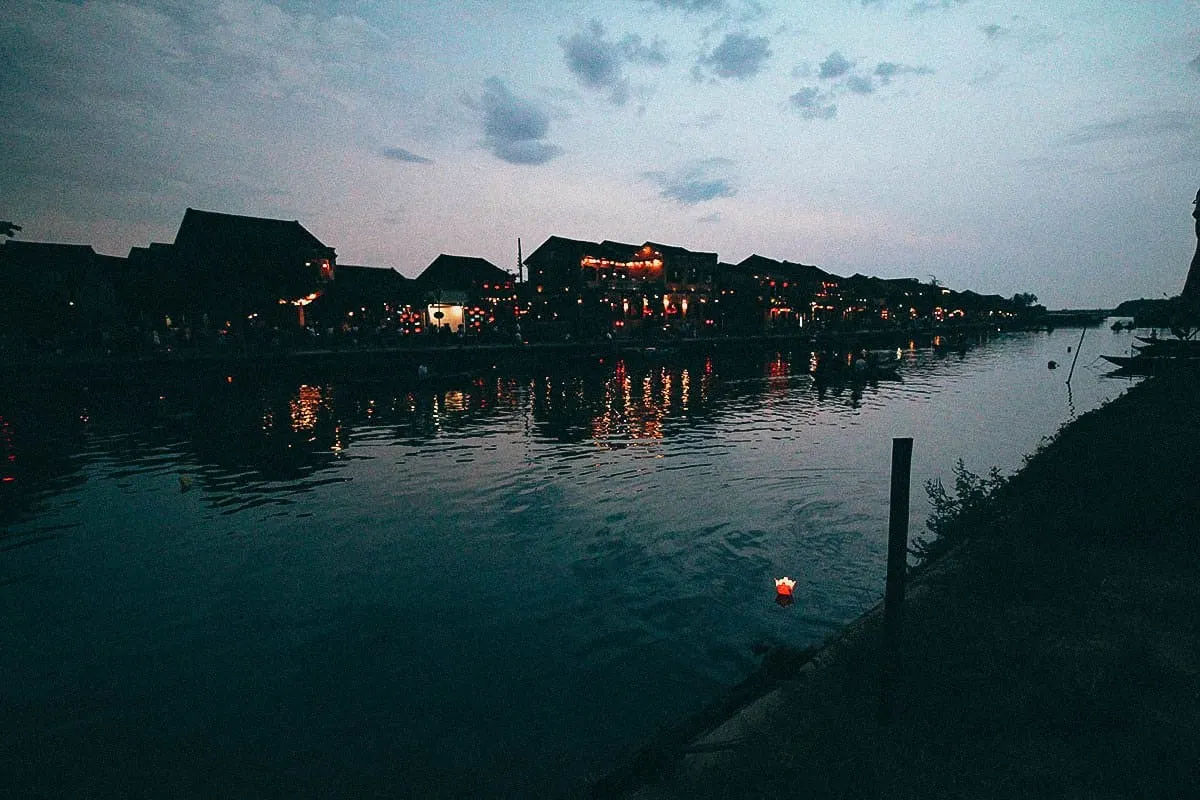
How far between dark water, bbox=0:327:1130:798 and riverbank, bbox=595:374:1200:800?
1796 millimetres

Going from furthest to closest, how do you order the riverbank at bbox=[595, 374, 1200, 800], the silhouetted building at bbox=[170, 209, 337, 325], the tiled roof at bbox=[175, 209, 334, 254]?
the tiled roof at bbox=[175, 209, 334, 254] < the silhouetted building at bbox=[170, 209, 337, 325] < the riverbank at bbox=[595, 374, 1200, 800]

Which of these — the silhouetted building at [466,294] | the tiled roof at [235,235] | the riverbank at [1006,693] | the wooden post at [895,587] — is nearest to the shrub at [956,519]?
the riverbank at [1006,693]

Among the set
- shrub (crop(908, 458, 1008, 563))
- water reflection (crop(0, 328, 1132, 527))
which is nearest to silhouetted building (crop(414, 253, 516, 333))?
water reflection (crop(0, 328, 1132, 527))

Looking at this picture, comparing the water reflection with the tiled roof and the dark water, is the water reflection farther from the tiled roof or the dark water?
the tiled roof

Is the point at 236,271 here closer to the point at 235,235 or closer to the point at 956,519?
the point at 235,235

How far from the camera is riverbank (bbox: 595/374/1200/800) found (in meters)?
4.57

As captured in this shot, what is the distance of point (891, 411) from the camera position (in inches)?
1235

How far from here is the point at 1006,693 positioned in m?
5.42

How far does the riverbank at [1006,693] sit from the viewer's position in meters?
4.57

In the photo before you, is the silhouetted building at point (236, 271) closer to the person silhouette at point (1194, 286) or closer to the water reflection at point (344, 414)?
the water reflection at point (344, 414)

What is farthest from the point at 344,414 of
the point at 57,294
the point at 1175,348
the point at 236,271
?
the point at 1175,348

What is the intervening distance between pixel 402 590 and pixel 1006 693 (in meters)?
9.26

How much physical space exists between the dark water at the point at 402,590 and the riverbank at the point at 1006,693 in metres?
1.80

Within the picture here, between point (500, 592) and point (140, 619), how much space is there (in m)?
6.03
